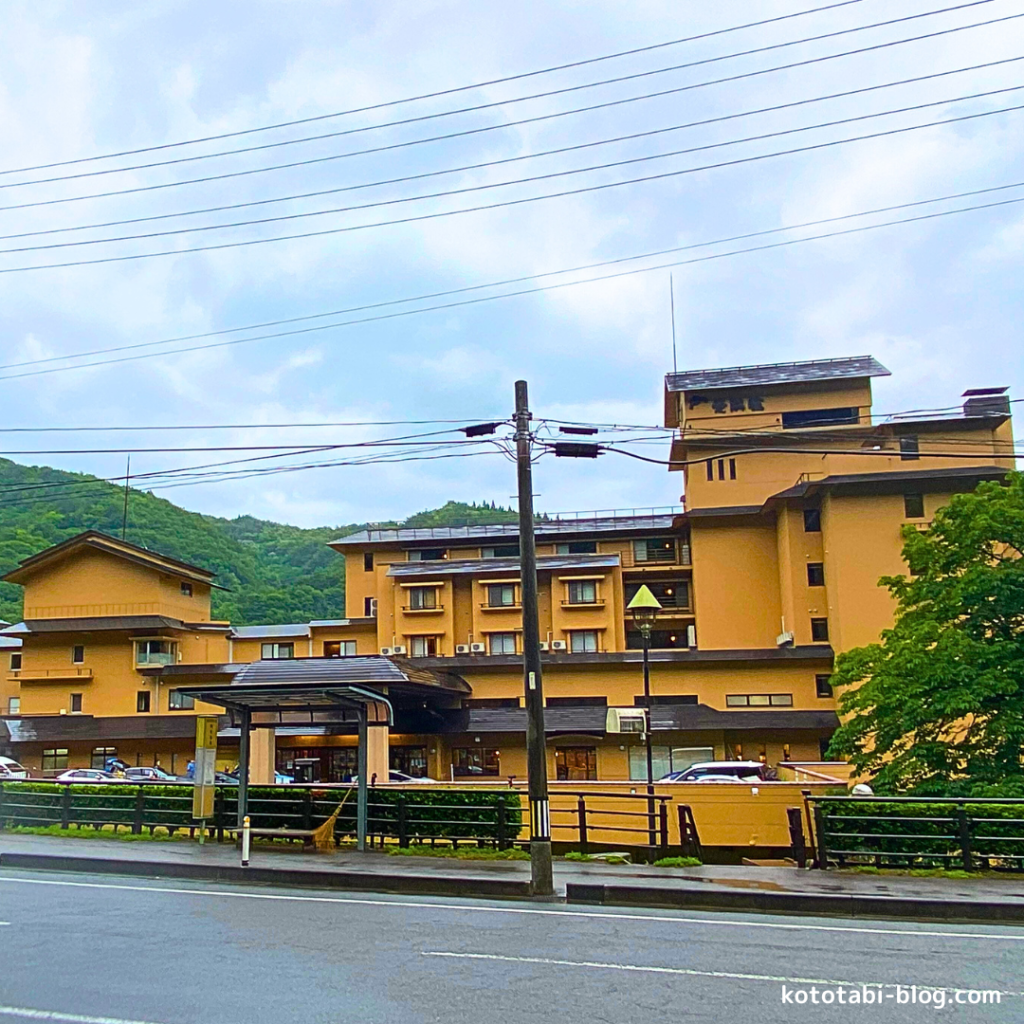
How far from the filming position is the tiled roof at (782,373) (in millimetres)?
52094

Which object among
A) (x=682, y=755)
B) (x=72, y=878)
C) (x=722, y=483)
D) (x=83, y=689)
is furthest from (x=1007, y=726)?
(x=83, y=689)

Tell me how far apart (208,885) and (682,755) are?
31841 mm

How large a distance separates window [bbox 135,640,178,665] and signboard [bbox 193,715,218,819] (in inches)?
1445

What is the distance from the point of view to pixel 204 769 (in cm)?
1956

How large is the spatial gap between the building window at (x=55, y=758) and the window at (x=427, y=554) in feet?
69.5

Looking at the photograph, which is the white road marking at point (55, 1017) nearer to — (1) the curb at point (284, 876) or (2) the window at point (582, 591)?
(1) the curb at point (284, 876)

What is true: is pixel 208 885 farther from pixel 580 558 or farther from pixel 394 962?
pixel 580 558

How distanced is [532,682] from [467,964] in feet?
20.9

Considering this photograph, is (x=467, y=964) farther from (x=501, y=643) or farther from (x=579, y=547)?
(x=579, y=547)

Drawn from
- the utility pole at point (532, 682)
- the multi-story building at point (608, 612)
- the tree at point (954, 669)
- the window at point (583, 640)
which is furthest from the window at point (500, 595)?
the utility pole at point (532, 682)

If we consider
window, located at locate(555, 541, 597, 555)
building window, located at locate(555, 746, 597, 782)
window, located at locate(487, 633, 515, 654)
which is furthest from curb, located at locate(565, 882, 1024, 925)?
window, located at locate(555, 541, 597, 555)

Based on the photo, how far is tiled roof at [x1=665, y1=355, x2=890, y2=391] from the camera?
2051 inches

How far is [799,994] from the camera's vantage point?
8.17 metres

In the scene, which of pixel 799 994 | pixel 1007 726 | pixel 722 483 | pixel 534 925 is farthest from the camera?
pixel 722 483
